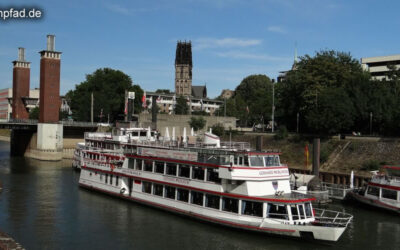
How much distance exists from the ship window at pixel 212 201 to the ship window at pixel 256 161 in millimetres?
3623

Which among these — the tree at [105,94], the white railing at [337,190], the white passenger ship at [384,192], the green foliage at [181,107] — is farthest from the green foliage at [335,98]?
the green foliage at [181,107]

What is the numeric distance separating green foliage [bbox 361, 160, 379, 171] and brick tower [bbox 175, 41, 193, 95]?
14271 cm

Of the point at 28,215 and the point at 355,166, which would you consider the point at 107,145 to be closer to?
the point at 28,215

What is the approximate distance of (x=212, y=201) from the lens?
3111 cm

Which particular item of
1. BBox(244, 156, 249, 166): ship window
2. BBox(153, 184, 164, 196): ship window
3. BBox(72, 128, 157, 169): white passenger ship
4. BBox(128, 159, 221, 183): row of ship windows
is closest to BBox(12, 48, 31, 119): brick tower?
BBox(72, 128, 157, 169): white passenger ship

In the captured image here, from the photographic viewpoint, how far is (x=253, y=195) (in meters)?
28.8

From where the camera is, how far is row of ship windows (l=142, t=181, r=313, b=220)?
2784 centimetres

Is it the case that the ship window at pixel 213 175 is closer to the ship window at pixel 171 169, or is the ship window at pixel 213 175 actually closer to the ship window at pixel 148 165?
the ship window at pixel 171 169

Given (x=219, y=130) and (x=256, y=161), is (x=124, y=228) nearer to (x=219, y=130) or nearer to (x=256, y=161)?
(x=256, y=161)

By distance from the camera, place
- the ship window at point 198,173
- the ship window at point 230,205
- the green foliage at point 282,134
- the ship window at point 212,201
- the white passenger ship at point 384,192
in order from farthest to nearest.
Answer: the green foliage at point 282,134 < the white passenger ship at point 384,192 < the ship window at point 198,173 < the ship window at point 212,201 < the ship window at point 230,205

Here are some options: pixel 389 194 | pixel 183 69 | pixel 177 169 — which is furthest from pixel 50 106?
pixel 183 69

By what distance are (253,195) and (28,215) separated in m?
17.8

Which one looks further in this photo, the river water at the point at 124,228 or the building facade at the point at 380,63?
the building facade at the point at 380,63

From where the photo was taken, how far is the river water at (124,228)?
27.0 meters
